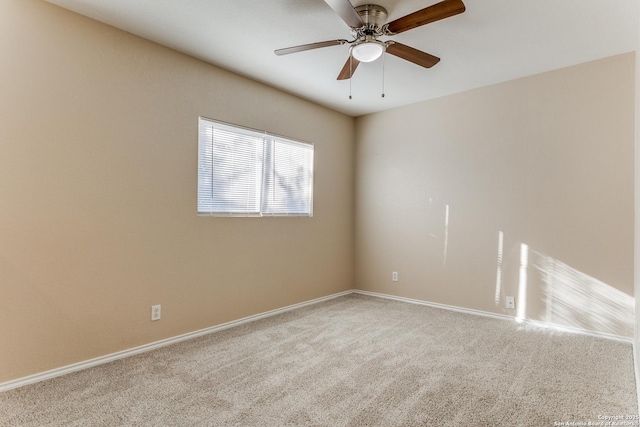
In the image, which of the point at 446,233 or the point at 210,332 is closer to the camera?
the point at 210,332

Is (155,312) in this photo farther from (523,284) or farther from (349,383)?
(523,284)

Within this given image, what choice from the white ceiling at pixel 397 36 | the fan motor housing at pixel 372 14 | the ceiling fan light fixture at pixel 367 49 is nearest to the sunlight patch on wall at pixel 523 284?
the white ceiling at pixel 397 36

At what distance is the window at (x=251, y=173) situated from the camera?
11.1ft

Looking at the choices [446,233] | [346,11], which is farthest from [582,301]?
[346,11]

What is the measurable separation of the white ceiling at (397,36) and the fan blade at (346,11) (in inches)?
12.8

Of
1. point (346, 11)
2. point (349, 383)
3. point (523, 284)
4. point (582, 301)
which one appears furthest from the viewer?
point (523, 284)

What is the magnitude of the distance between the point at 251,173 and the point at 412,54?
1980mm

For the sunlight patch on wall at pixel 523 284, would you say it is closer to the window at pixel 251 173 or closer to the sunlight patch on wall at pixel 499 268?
the sunlight patch on wall at pixel 499 268

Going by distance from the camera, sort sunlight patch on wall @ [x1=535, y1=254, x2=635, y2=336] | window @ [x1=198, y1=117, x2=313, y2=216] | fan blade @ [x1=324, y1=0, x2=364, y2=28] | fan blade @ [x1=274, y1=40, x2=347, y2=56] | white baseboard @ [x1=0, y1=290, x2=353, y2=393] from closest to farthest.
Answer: fan blade @ [x1=324, y1=0, x2=364, y2=28]
white baseboard @ [x1=0, y1=290, x2=353, y2=393]
fan blade @ [x1=274, y1=40, x2=347, y2=56]
sunlight patch on wall @ [x1=535, y1=254, x2=635, y2=336]
window @ [x1=198, y1=117, x2=313, y2=216]

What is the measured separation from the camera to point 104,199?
268 cm

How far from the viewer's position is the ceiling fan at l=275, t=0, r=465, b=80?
6.54 ft

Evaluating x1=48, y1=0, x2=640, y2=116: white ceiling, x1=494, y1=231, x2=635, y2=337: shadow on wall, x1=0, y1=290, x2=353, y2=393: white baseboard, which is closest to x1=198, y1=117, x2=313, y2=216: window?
x1=48, y1=0, x2=640, y2=116: white ceiling

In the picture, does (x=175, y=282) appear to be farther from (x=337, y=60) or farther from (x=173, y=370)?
(x=337, y=60)

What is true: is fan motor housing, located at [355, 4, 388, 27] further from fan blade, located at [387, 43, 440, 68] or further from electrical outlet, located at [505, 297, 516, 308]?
electrical outlet, located at [505, 297, 516, 308]
